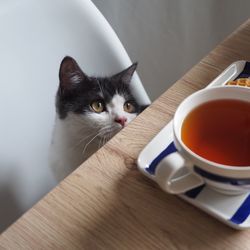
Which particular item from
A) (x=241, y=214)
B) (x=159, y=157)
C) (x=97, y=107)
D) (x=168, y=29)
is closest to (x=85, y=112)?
(x=97, y=107)

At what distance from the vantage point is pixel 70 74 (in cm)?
80

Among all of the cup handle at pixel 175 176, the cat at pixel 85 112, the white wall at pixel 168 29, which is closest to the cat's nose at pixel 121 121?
the cat at pixel 85 112

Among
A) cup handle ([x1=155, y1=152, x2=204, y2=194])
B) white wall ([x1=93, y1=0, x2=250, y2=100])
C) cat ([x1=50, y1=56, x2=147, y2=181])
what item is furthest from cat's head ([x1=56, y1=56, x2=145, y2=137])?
white wall ([x1=93, y1=0, x2=250, y2=100])

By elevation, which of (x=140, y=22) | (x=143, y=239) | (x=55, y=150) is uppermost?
(x=143, y=239)

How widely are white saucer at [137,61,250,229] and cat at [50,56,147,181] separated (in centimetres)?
30

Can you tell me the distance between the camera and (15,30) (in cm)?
80

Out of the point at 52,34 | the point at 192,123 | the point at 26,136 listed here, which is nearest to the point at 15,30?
the point at 52,34

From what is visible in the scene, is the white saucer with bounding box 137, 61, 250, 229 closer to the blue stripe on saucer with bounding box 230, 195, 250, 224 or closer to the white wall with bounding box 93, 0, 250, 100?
the blue stripe on saucer with bounding box 230, 195, 250, 224

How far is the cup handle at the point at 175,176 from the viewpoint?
38cm

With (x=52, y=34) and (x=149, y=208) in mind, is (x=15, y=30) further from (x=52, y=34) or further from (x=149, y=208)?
(x=149, y=208)

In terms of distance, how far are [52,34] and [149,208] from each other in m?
0.54

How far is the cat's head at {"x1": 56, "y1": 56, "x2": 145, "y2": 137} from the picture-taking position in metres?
0.80

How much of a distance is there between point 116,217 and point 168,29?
104 centimetres

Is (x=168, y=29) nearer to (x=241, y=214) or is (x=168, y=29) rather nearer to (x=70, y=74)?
(x=70, y=74)
